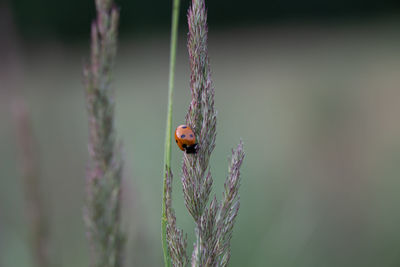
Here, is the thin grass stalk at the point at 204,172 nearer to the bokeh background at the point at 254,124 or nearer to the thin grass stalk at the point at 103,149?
the thin grass stalk at the point at 103,149

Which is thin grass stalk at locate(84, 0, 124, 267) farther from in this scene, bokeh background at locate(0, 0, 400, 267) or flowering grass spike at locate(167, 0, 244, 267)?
flowering grass spike at locate(167, 0, 244, 267)

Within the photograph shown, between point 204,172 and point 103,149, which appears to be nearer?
point 204,172

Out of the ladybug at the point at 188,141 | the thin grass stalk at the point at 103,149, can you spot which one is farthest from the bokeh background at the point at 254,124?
the ladybug at the point at 188,141

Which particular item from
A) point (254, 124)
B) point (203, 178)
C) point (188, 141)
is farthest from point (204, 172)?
point (254, 124)

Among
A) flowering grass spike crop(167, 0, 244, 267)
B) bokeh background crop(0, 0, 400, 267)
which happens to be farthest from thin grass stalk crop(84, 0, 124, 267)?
flowering grass spike crop(167, 0, 244, 267)

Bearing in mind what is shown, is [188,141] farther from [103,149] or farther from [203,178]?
[103,149]

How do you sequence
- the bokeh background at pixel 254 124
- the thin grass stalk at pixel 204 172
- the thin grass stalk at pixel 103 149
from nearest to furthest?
1. the thin grass stalk at pixel 204 172
2. the thin grass stalk at pixel 103 149
3. the bokeh background at pixel 254 124
